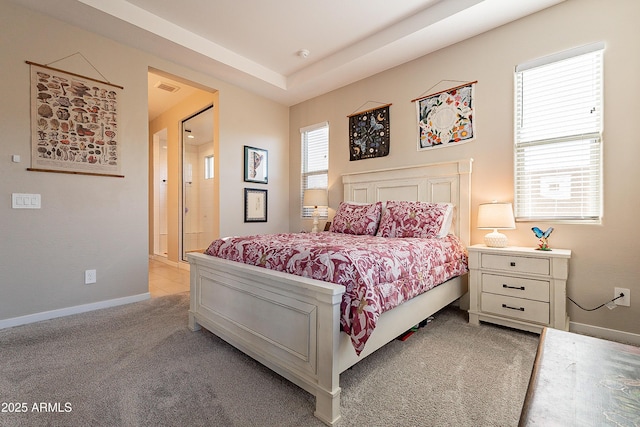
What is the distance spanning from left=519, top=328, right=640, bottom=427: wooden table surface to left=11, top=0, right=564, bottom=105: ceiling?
2649 mm

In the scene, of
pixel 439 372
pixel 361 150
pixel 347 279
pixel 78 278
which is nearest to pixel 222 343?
pixel 347 279

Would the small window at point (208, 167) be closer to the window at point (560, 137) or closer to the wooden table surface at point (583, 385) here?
the window at point (560, 137)

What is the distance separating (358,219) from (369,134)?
A: 4.13 ft

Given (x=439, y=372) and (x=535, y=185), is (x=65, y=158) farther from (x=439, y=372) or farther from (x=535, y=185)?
(x=535, y=185)

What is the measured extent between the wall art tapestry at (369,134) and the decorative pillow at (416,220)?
3.25 ft

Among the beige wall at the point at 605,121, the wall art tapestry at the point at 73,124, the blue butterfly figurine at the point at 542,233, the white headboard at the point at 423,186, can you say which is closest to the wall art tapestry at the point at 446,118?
the beige wall at the point at 605,121

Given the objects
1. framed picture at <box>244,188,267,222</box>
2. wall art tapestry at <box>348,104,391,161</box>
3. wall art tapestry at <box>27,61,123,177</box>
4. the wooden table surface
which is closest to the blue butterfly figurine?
the wooden table surface

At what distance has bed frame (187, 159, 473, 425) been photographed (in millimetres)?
1304

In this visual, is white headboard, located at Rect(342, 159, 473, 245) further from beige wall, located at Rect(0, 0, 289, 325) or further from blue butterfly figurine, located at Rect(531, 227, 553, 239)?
beige wall, located at Rect(0, 0, 289, 325)

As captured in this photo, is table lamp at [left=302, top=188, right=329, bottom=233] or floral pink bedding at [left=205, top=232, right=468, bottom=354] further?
Result: table lamp at [left=302, top=188, right=329, bottom=233]

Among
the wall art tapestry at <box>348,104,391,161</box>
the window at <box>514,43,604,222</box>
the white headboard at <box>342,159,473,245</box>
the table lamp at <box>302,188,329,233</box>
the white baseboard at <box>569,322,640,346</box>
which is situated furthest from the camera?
the table lamp at <box>302,188,329,233</box>

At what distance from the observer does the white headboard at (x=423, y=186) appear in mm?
2805

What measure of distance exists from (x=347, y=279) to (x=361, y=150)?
2626 millimetres

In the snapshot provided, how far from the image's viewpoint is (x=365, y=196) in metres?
3.60
